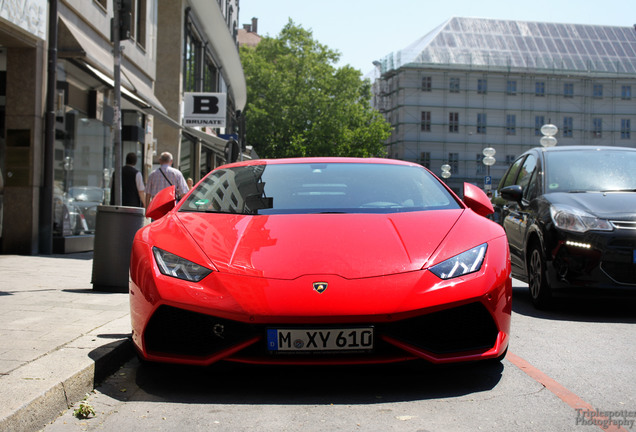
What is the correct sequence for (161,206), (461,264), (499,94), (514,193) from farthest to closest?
(499,94) < (514,193) < (161,206) < (461,264)

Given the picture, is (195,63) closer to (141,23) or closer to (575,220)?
(141,23)

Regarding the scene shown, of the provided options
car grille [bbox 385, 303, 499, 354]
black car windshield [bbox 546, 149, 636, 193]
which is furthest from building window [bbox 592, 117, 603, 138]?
car grille [bbox 385, 303, 499, 354]

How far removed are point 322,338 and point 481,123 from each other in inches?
3124

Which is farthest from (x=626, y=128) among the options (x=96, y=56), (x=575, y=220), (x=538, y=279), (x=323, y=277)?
(x=323, y=277)

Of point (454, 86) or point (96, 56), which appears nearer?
point (96, 56)

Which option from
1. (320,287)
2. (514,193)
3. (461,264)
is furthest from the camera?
(514,193)

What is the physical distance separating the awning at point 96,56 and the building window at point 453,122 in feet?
212

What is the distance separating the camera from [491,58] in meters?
79.8

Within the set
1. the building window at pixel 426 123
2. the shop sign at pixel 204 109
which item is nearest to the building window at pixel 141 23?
the shop sign at pixel 204 109

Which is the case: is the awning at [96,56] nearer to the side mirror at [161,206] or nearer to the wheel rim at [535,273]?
the side mirror at [161,206]

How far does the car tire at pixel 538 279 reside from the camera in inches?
271

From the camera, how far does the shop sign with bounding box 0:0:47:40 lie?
10866 mm

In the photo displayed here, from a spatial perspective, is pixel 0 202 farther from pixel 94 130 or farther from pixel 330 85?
pixel 330 85

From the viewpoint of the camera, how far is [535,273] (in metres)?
7.21
